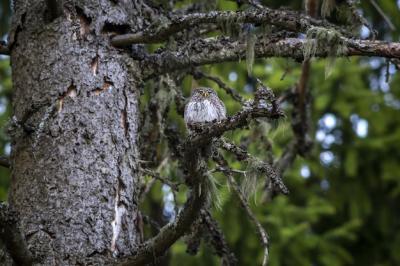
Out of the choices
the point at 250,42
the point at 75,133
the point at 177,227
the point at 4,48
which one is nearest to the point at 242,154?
the point at 177,227

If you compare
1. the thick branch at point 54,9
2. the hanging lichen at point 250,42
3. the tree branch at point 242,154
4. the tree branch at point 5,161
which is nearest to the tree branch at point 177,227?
the tree branch at point 242,154

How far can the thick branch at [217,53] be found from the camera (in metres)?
3.68

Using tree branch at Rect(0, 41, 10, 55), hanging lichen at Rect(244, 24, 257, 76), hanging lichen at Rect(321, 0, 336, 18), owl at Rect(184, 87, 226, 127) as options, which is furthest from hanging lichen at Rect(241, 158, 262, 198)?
tree branch at Rect(0, 41, 10, 55)

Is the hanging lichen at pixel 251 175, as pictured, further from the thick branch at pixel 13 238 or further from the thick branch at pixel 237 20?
the thick branch at pixel 13 238

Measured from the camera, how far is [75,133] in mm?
3662

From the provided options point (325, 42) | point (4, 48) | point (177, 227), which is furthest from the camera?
point (4, 48)

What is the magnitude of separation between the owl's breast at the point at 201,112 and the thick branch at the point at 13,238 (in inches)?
51.9

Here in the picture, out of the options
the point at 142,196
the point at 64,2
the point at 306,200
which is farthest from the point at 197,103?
the point at 306,200

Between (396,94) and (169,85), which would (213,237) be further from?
(396,94)

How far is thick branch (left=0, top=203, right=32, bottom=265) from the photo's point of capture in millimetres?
3002

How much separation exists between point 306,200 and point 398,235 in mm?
1016

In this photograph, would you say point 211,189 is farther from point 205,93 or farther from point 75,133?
point 205,93

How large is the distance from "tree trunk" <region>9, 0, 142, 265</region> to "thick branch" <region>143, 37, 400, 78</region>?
0.15 meters

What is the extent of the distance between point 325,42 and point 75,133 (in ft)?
4.13
